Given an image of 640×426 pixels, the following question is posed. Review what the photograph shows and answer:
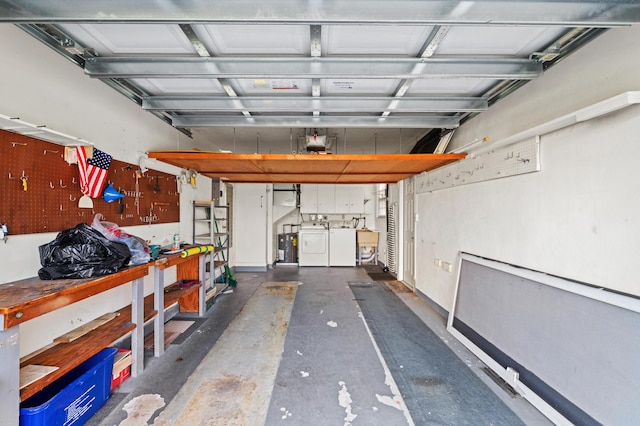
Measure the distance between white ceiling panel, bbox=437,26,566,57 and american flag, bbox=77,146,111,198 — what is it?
8.92 feet

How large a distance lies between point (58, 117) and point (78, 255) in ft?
3.41

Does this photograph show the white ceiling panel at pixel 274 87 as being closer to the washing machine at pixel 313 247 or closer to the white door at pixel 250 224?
the white door at pixel 250 224

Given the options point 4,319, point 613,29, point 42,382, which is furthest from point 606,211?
point 42,382

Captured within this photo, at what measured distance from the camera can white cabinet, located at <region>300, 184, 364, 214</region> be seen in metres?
6.36

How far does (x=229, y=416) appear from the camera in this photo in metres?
1.64

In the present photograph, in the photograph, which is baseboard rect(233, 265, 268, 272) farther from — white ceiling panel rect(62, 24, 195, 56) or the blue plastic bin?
white ceiling panel rect(62, 24, 195, 56)

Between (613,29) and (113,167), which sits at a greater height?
(613,29)

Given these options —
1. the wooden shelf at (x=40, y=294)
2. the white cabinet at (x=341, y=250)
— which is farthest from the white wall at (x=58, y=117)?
the white cabinet at (x=341, y=250)

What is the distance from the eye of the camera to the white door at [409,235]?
4.35m

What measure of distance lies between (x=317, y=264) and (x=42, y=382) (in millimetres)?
5247

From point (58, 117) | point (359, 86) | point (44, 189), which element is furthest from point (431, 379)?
point (58, 117)

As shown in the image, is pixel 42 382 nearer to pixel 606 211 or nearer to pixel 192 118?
pixel 192 118

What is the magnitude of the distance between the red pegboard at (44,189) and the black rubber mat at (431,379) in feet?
9.09

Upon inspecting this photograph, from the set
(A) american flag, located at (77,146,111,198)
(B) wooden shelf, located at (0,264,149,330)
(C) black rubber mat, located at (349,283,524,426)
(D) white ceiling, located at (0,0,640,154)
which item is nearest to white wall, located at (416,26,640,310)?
(D) white ceiling, located at (0,0,640,154)
